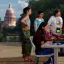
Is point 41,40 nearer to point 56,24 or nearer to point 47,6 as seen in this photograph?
point 56,24

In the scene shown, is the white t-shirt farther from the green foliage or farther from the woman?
the green foliage

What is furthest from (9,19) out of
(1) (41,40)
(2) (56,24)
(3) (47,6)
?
(1) (41,40)

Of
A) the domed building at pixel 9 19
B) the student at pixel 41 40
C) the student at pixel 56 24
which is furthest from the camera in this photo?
the domed building at pixel 9 19

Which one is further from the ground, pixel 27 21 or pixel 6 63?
pixel 27 21

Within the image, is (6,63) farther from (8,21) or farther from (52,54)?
(8,21)

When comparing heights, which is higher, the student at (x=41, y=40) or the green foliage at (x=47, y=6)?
the green foliage at (x=47, y=6)

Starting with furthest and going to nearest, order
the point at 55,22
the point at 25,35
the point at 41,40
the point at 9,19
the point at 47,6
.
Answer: the point at 9,19, the point at 47,6, the point at 55,22, the point at 25,35, the point at 41,40

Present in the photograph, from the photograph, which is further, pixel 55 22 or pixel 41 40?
pixel 55 22

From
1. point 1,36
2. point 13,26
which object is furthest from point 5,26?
point 1,36

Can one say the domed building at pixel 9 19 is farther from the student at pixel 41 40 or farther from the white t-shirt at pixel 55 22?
the student at pixel 41 40

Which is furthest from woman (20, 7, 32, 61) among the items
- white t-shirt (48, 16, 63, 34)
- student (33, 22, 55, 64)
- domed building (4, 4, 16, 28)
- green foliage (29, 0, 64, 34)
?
domed building (4, 4, 16, 28)

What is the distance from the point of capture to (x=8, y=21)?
7144 centimetres

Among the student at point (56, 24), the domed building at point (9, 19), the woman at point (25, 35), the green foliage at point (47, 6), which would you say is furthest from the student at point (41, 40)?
the domed building at point (9, 19)

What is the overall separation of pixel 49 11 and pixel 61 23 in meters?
40.5
